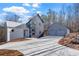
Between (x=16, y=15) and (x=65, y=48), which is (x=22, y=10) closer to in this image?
(x=16, y=15)

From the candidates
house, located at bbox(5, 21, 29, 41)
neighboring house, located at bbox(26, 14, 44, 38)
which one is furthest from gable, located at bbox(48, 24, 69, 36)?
house, located at bbox(5, 21, 29, 41)

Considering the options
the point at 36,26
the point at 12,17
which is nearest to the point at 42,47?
the point at 36,26

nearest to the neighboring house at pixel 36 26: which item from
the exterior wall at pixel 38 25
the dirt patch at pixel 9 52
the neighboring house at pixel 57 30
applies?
the exterior wall at pixel 38 25

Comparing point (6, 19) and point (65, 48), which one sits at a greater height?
point (6, 19)

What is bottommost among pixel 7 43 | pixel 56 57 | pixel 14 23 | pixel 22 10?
pixel 56 57

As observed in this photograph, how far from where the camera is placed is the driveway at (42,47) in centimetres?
231

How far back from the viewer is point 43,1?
230 centimetres

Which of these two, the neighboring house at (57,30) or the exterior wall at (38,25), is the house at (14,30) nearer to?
the exterior wall at (38,25)

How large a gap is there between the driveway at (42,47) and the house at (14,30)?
8cm

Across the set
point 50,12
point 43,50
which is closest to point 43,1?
point 50,12

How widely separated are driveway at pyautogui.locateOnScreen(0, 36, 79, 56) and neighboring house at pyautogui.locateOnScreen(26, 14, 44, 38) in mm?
66

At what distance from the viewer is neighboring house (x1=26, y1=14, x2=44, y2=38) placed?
91.8 inches

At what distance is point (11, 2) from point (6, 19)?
196mm

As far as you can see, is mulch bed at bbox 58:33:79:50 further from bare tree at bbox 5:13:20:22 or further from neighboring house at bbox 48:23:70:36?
bare tree at bbox 5:13:20:22
